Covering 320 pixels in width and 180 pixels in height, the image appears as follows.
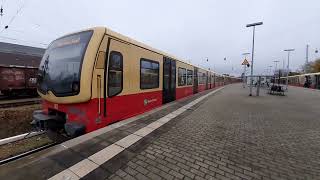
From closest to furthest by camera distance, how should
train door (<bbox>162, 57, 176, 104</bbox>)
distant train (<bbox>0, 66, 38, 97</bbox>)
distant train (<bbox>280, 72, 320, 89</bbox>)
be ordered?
train door (<bbox>162, 57, 176, 104</bbox>) → distant train (<bbox>0, 66, 38, 97</bbox>) → distant train (<bbox>280, 72, 320, 89</bbox>)

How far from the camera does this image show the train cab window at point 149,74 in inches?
281

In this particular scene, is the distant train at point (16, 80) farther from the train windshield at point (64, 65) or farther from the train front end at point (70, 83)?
the train front end at point (70, 83)

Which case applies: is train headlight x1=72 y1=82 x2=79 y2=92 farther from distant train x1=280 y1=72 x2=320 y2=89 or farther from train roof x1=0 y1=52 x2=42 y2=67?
distant train x1=280 y1=72 x2=320 y2=89

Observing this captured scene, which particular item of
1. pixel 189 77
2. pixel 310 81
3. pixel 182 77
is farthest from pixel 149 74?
pixel 310 81

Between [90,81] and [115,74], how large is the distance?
1.05m

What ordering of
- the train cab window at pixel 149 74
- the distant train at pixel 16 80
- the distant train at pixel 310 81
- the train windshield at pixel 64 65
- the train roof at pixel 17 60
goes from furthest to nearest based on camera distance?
the distant train at pixel 310 81 < the train roof at pixel 17 60 < the distant train at pixel 16 80 < the train cab window at pixel 149 74 < the train windshield at pixel 64 65

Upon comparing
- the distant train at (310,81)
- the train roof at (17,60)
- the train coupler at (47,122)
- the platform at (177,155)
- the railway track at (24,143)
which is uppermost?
the train roof at (17,60)

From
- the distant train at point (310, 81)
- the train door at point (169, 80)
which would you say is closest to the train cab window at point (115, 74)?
the train door at point (169, 80)

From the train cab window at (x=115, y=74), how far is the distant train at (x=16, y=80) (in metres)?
15.0

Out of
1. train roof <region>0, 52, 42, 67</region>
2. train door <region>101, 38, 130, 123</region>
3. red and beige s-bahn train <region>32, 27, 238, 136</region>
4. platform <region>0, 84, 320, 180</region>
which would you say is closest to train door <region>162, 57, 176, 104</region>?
red and beige s-bahn train <region>32, 27, 238, 136</region>

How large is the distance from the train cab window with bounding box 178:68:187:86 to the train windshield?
23.8 feet

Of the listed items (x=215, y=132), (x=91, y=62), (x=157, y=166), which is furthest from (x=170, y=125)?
(x=91, y=62)

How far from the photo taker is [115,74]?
5.57m

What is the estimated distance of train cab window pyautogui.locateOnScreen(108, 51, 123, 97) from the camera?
17.5 ft
